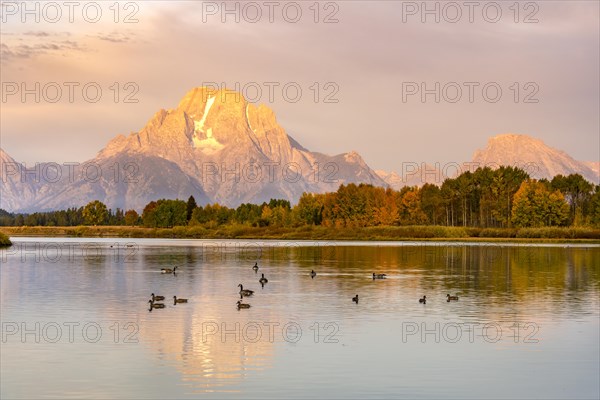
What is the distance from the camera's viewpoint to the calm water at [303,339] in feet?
87.0

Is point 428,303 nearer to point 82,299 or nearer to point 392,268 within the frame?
point 82,299

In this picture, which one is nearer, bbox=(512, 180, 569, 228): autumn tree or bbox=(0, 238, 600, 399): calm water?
bbox=(0, 238, 600, 399): calm water

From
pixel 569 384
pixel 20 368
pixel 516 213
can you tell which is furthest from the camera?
pixel 516 213

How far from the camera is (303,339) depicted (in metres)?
35.7

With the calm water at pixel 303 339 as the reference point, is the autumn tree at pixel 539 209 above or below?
above

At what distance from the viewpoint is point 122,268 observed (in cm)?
8412

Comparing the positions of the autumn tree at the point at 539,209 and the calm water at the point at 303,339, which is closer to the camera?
the calm water at the point at 303,339

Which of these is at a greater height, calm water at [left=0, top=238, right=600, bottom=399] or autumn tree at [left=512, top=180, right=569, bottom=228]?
autumn tree at [left=512, top=180, right=569, bottom=228]

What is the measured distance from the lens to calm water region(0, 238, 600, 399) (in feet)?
87.0

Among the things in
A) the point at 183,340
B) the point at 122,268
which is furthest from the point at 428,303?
the point at 122,268

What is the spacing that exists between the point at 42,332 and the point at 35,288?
23.2m

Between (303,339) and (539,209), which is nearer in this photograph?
(303,339)

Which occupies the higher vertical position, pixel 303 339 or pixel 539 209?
pixel 539 209

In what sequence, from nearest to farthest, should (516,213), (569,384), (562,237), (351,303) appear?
1. (569,384)
2. (351,303)
3. (562,237)
4. (516,213)
